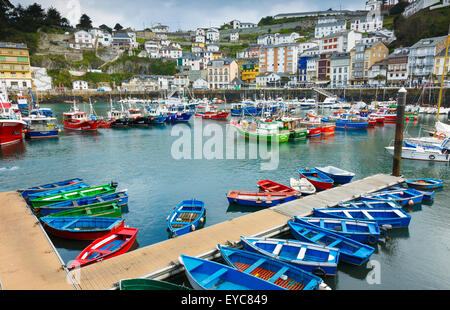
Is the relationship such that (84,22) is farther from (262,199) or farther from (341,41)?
(262,199)

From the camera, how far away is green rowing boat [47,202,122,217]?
46.5 ft

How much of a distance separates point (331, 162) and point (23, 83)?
3552 inches

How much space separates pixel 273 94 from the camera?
92.2 metres

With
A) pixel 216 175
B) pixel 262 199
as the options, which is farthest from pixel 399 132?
pixel 216 175

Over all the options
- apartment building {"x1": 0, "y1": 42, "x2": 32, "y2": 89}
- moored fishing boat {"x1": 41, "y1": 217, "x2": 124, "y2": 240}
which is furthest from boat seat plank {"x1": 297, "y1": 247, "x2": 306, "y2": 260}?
apartment building {"x1": 0, "y1": 42, "x2": 32, "y2": 89}

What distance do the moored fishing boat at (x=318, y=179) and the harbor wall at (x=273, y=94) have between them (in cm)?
4383

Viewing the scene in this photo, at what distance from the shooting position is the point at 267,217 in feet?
45.0

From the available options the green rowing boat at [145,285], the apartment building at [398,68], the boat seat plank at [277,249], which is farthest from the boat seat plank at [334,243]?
the apartment building at [398,68]

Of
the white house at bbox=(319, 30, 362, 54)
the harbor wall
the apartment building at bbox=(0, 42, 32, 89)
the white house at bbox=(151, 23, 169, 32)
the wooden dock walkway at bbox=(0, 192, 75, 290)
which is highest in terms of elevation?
the white house at bbox=(151, 23, 169, 32)

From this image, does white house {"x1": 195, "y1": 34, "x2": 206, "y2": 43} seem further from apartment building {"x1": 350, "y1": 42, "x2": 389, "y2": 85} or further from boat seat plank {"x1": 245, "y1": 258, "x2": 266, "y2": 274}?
boat seat plank {"x1": 245, "y1": 258, "x2": 266, "y2": 274}

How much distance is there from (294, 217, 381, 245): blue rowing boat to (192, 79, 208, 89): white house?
100862 mm

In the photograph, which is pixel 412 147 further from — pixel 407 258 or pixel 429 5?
pixel 429 5

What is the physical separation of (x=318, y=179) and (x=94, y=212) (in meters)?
13.0

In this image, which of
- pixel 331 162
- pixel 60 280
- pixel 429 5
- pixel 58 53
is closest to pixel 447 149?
pixel 331 162
